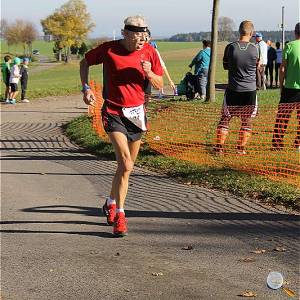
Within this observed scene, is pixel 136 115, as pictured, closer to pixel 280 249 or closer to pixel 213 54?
pixel 280 249

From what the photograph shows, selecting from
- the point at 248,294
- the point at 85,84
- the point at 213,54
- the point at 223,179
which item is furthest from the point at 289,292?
the point at 213,54

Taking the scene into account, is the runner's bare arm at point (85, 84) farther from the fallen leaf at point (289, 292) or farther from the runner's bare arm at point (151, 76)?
the fallen leaf at point (289, 292)

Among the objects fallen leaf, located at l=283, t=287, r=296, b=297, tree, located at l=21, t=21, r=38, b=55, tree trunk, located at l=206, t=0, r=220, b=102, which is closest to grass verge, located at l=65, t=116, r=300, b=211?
fallen leaf, located at l=283, t=287, r=296, b=297

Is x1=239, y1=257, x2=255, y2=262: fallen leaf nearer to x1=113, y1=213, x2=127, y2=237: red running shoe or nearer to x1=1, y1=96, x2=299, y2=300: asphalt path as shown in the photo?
x1=1, y1=96, x2=299, y2=300: asphalt path

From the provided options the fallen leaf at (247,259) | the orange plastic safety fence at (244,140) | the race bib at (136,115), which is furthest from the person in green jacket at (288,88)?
the fallen leaf at (247,259)

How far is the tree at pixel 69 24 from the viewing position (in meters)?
82.1

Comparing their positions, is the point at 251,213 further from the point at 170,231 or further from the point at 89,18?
the point at 89,18

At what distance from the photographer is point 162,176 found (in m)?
8.73

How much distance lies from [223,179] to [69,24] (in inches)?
3021

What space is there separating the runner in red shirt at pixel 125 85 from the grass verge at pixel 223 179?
183 cm

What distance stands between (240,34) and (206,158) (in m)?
1.90

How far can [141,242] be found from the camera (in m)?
5.52

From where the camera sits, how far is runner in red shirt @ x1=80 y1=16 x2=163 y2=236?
226 inches

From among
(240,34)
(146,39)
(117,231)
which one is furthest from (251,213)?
(240,34)
